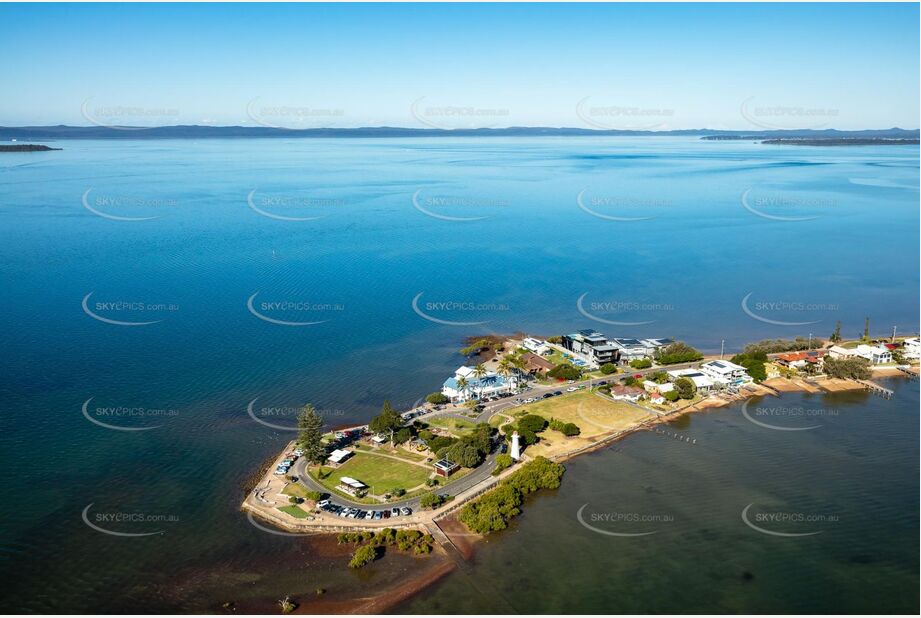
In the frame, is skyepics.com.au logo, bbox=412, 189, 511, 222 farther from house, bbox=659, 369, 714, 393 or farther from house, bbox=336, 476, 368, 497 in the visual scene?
house, bbox=336, 476, 368, 497

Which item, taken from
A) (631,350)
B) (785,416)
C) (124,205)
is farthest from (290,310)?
(124,205)

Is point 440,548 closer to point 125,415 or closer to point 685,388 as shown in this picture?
point 685,388

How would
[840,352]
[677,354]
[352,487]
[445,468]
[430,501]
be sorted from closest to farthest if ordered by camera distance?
[430,501]
[352,487]
[445,468]
[677,354]
[840,352]

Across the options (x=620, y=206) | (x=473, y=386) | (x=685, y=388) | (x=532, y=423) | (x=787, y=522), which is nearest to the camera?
(x=787, y=522)

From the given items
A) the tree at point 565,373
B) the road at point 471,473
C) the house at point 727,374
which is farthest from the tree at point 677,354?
the tree at point 565,373

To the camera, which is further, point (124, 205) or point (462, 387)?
point (124, 205)

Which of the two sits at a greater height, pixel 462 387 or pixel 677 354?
pixel 677 354

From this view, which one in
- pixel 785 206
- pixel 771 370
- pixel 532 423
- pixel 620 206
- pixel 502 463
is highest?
pixel 785 206
